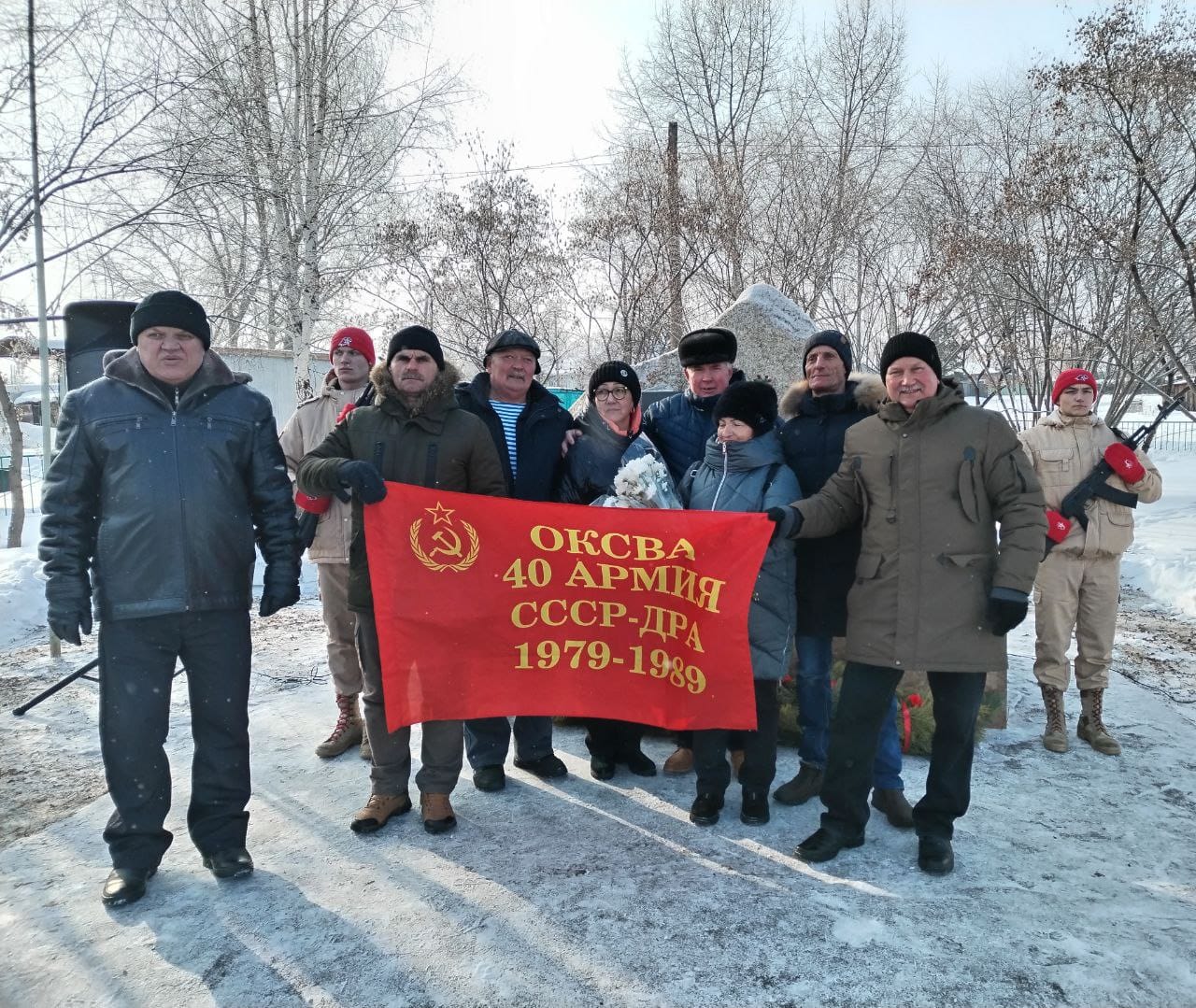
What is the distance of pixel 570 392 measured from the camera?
1181 cm

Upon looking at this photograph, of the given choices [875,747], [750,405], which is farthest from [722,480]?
[875,747]

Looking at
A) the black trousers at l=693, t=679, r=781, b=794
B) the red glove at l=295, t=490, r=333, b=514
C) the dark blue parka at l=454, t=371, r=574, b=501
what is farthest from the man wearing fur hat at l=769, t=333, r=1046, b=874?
the red glove at l=295, t=490, r=333, b=514

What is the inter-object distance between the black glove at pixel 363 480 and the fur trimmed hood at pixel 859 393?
5.97 feet

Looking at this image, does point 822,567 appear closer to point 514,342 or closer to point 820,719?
point 820,719

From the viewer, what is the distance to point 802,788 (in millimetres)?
3662

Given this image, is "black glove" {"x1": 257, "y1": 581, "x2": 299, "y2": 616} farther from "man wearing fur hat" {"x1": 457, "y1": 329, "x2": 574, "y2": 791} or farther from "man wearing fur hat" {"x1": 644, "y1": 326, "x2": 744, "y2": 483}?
"man wearing fur hat" {"x1": 644, "y1": 326, "x2": 744, "y2": 483}

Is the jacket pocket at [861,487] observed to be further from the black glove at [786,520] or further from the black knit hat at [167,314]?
the black knit hat at [167,314]

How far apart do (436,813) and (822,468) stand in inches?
86.7

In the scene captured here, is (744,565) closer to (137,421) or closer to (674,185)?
(137,421)

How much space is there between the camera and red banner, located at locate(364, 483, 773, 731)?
10.8ft

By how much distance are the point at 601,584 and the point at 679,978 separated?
4.91 ft

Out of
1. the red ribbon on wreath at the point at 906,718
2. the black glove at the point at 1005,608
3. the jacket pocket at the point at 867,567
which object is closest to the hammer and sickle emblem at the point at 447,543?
the jacket pocket at the point at 867,567

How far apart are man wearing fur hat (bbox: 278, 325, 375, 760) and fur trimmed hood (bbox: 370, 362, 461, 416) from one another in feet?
2.49

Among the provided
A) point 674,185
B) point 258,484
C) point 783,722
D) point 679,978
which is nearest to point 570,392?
Result: point 674,185
